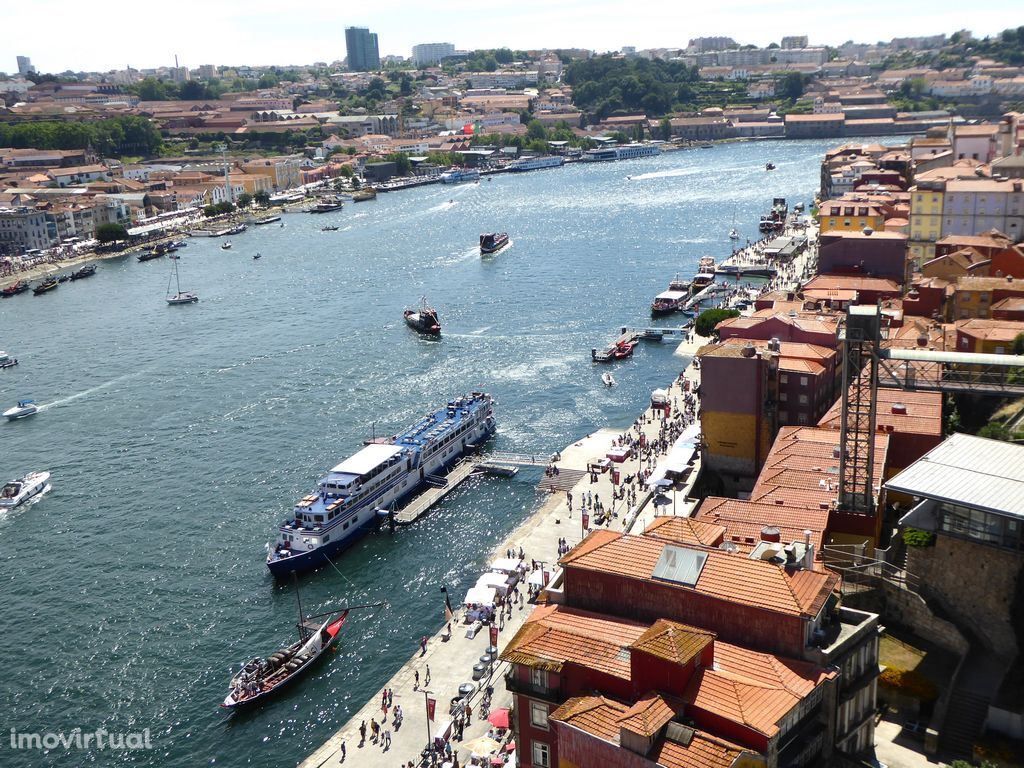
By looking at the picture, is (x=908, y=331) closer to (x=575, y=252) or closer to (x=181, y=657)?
(x=181, y=657)

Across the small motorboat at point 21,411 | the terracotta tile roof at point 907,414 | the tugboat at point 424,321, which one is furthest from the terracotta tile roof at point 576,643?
the tugboat at point 424,321

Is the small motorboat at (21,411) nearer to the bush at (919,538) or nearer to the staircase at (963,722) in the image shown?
the bush at (919,538)

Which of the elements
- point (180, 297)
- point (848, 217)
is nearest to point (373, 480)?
point (848, 217)

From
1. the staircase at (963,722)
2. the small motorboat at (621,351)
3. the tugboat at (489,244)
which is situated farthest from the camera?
the tugboat at (489,244)

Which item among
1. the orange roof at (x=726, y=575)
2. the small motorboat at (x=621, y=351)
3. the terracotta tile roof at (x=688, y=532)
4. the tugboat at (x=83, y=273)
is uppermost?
the orange roof at (x=726, y=575)

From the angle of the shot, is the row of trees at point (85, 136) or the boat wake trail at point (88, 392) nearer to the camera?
the boat wake trail at point (88, 392)

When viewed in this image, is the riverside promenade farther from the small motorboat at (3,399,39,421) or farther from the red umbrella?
the small motorboat at (3,399,39,421)

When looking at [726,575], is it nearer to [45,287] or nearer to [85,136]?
[45,287]
